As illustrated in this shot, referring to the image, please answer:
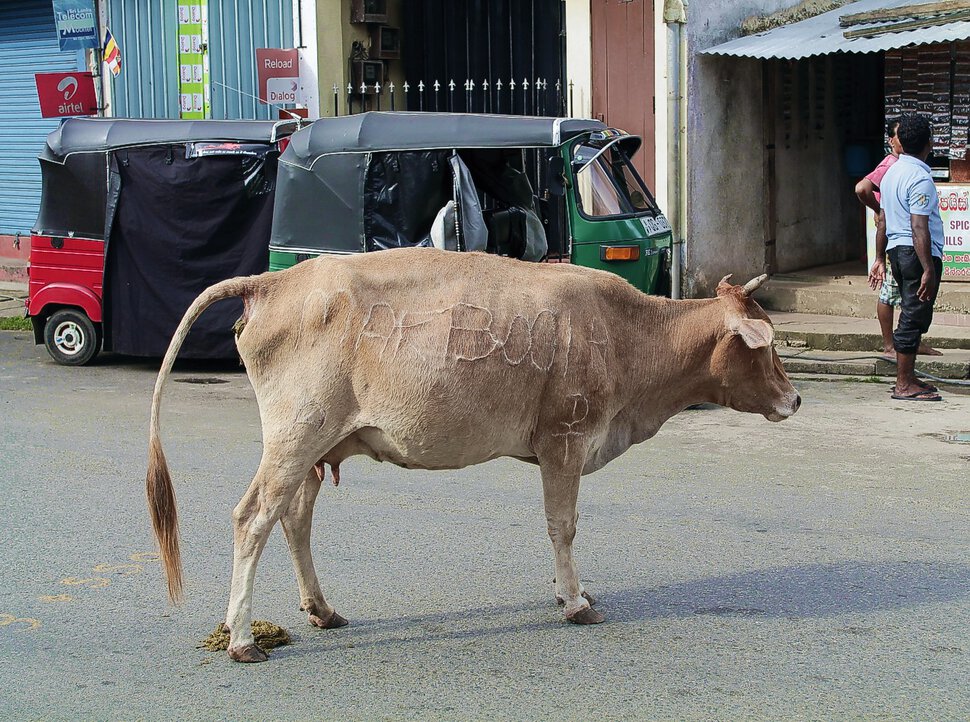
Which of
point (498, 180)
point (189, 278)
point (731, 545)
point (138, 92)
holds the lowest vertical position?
point (731, 545)

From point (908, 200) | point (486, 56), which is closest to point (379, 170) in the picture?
point (908, 200)

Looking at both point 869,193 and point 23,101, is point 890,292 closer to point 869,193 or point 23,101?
point 869,193

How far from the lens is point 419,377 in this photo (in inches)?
190

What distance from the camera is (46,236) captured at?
11.5 meters

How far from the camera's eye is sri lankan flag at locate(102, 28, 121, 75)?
15.6 metres

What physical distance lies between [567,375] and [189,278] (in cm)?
685

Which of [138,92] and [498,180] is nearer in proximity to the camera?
[498,180]

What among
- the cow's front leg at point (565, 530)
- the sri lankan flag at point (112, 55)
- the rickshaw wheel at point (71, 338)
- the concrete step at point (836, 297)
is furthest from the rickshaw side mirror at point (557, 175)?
the sri lankan flag at point (112, 55)

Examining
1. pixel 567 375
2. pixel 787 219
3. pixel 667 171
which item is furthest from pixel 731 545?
pixel 787 219

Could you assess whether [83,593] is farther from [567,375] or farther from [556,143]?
[556,143]

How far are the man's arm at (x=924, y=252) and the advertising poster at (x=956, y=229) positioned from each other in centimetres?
308

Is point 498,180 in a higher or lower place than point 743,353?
higher

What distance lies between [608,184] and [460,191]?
1.21m

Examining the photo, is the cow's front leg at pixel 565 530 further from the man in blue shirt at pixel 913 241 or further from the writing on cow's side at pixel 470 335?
the man in blue shirt at pixel 913 241
